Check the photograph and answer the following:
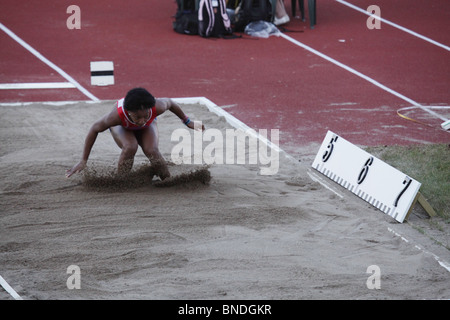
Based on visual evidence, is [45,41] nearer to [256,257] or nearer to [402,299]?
[256,257]

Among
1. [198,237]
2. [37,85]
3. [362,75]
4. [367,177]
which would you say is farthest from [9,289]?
[362,75]

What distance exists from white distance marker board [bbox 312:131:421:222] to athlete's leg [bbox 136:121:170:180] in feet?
5.34

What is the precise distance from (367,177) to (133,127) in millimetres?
2143

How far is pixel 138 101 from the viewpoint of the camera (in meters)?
5.45

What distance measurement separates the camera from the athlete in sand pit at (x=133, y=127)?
18.1 feet

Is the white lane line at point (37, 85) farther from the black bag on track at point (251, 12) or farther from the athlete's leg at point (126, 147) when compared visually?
the black bag on track at point (251, 12)

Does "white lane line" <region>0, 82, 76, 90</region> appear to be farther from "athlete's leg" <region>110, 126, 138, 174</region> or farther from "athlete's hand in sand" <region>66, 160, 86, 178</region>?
"athlete's hand in sand" <region>66, 160, 86, 178</region>

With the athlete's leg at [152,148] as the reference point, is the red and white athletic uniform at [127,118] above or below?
above

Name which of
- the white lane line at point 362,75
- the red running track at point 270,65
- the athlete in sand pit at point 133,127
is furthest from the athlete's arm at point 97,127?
the white lane line at point 362,75

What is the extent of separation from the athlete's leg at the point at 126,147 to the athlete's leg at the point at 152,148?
0.31 ft

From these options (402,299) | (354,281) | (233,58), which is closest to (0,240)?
(354,281)

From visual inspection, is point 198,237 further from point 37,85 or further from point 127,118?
point 37,85
